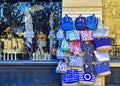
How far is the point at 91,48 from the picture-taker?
34.2 ft

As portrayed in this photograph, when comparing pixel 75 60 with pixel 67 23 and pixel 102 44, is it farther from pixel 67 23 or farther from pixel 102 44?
pixel 67 23

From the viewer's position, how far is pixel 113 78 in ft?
35.0

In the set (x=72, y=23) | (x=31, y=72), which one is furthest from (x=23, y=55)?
(x=72, y=23)

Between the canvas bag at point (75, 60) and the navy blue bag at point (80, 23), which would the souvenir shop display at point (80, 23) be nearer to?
the navy blue bag at point (80, 23)

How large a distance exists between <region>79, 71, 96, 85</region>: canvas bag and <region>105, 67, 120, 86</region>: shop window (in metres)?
0.42

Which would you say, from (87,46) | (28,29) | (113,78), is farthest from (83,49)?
(28,29)

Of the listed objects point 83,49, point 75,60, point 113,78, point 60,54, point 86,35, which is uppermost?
point 86,35

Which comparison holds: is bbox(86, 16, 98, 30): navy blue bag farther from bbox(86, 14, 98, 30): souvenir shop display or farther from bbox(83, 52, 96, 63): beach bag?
bbox(83, 52, 96, 63): beach bag

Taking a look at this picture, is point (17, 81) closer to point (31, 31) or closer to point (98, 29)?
point (31, 31)

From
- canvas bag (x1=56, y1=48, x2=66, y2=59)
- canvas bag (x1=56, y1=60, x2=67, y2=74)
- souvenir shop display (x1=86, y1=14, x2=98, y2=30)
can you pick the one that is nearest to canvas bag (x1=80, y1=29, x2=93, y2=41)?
souvenir shop display (x1=86, y1=14, x2=98, y2=30)

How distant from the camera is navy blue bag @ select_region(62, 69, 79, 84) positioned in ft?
34.2

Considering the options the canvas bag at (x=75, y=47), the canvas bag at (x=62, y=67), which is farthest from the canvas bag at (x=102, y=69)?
the canvas bag at (x=62, y=67)

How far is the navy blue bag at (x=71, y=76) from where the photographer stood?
34.2 ft

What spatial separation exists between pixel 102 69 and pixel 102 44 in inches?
21.6
